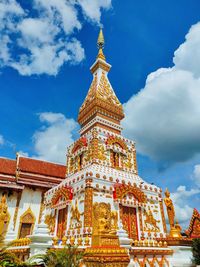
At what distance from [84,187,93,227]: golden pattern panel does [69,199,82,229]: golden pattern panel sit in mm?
670

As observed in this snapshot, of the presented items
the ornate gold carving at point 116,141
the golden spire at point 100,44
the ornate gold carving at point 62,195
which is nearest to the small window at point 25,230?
the ornate gold carving at point 62,195

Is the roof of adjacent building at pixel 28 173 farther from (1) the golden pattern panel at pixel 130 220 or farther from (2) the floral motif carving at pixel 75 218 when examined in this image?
(1) the golden pattern panel at pixel 130 220

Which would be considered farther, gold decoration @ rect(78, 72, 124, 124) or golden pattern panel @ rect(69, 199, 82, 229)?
gold decoration @ rect(78, 72, 124, 124)

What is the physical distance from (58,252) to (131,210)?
869 centimetres

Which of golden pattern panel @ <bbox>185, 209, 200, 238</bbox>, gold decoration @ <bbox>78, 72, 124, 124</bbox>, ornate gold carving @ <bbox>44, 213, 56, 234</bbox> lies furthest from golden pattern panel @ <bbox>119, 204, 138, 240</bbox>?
gold decoration @ <bbox>78, 72, 124, 124</bbox>

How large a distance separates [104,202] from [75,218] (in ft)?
6.52

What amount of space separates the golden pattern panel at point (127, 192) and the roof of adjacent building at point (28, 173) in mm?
8696

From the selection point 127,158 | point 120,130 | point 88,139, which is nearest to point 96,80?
point 120,130

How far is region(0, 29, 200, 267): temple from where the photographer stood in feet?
26.8

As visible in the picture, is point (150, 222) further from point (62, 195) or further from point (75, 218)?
point (62, 195)

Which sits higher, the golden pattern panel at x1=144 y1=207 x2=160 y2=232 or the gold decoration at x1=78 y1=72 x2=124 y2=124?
the gold decoration at x1=78 y1=72 x2=124 y2=124

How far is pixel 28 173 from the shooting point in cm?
2111

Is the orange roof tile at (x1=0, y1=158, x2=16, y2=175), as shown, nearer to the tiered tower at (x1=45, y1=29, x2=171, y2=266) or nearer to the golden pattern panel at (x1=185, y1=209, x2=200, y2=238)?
the tiered tower at (x1=45, y1=29, x2=171, y2=266)

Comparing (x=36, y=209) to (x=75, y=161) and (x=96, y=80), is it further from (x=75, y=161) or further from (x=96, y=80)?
(x=96, y=80)
